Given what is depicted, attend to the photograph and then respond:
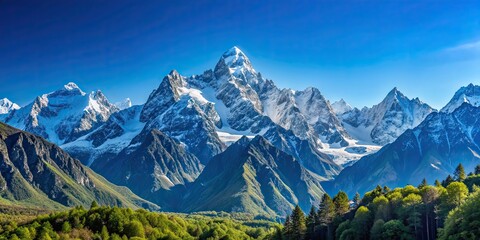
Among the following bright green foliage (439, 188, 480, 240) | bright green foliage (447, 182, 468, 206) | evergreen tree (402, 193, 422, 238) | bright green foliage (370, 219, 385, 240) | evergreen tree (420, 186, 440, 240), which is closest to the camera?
bright green foliage (439, 188, 480, 240)

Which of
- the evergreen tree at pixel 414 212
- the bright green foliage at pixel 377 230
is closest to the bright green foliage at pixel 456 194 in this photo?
the evergreen tree at pixel 414 212

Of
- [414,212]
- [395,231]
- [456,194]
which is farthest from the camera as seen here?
[414,212]

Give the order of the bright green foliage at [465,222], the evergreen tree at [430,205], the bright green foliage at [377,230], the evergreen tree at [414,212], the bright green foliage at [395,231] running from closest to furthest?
1. the bright green foliage at [465,222]
2. the bright green foliage at [395,231]
3. the evergreen tree at [414,212]
4. the bright green foliage at [377,230]
5. the evergreen tree at [430,205]

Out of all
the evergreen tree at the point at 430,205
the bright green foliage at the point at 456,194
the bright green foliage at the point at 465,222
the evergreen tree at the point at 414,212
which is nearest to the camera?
the bright green foliage at the point at 465,222

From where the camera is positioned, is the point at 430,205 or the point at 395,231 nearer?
the point at 395,231

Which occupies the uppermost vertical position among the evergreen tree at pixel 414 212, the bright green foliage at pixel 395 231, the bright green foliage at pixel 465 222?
the evergreen tree at pixel 414 212

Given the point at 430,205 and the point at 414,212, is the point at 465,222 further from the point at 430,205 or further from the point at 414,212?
the point at 430,205

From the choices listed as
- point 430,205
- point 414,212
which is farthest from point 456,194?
point 414,212

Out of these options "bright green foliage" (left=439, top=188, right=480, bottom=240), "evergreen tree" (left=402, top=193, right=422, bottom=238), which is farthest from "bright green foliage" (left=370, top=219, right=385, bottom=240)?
"bright green foliage" (left=439, top=188, right=480, bottom=240)

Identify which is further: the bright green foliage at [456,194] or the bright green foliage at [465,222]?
the bright green foliage at [456,194]

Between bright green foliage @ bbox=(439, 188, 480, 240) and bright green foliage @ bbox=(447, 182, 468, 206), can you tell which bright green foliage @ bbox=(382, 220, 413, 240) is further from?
bright green foliage @ bbox=(439, 188, 480, 240)

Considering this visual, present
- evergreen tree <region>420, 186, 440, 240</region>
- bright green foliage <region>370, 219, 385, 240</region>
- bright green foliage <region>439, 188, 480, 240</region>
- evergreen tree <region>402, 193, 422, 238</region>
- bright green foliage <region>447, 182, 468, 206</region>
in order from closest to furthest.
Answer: bright green foliage <region>439, 188, 480, 240</region>, evergreen tree <region>402, 193, 422, 238</region>, bright green foliage <region>447, 182, 468, 206</region>, bright green foliage <region>370, 219, 385, 240</region>, evergreen tree <region>420, 186, 440, 240</region>

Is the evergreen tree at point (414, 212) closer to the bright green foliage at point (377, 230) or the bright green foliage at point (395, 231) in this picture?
the bright green foliage at point (395, 231)

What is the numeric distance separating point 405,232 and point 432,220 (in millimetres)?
15935
